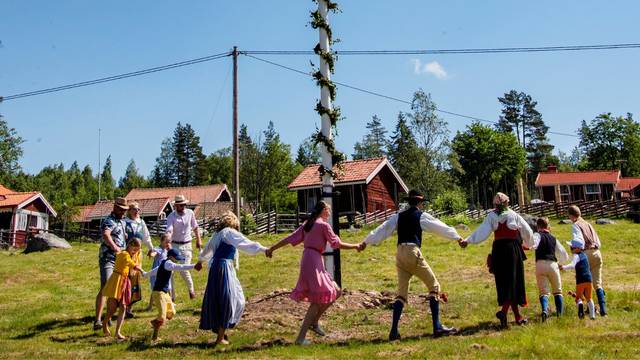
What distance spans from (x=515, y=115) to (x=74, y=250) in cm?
7447

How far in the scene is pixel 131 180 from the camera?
12250 centimetres

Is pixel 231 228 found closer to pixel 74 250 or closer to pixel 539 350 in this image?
pixel 539 350

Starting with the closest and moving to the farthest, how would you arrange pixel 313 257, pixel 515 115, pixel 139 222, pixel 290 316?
pixel 313 257, pixel 290 316, pixel 139 222, pixel 515 115

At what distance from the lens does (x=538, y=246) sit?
9586 millimetres

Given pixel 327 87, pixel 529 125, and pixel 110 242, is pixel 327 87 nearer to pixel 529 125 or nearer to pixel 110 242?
pixel 110 242

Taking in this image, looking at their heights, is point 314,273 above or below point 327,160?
below

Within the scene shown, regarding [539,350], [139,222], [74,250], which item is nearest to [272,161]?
[74,250]

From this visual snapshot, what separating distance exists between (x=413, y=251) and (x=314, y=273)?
1.50m

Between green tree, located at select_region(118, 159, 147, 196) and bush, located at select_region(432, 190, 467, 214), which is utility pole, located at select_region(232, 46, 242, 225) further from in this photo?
green tree, located at select_region(118, 159, 147, 196)

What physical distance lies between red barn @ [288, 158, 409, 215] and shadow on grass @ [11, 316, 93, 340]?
30217mm

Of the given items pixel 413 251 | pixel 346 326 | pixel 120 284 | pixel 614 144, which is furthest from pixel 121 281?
pixel 614 144

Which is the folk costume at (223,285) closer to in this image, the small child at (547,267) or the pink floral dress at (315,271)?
the pink floral dress at (315,271)

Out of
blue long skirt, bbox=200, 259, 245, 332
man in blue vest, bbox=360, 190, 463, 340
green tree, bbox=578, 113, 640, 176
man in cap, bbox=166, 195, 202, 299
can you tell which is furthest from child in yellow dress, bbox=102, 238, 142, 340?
green tree, bbox=578, 113, 640, 176

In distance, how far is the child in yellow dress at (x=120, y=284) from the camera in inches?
379
